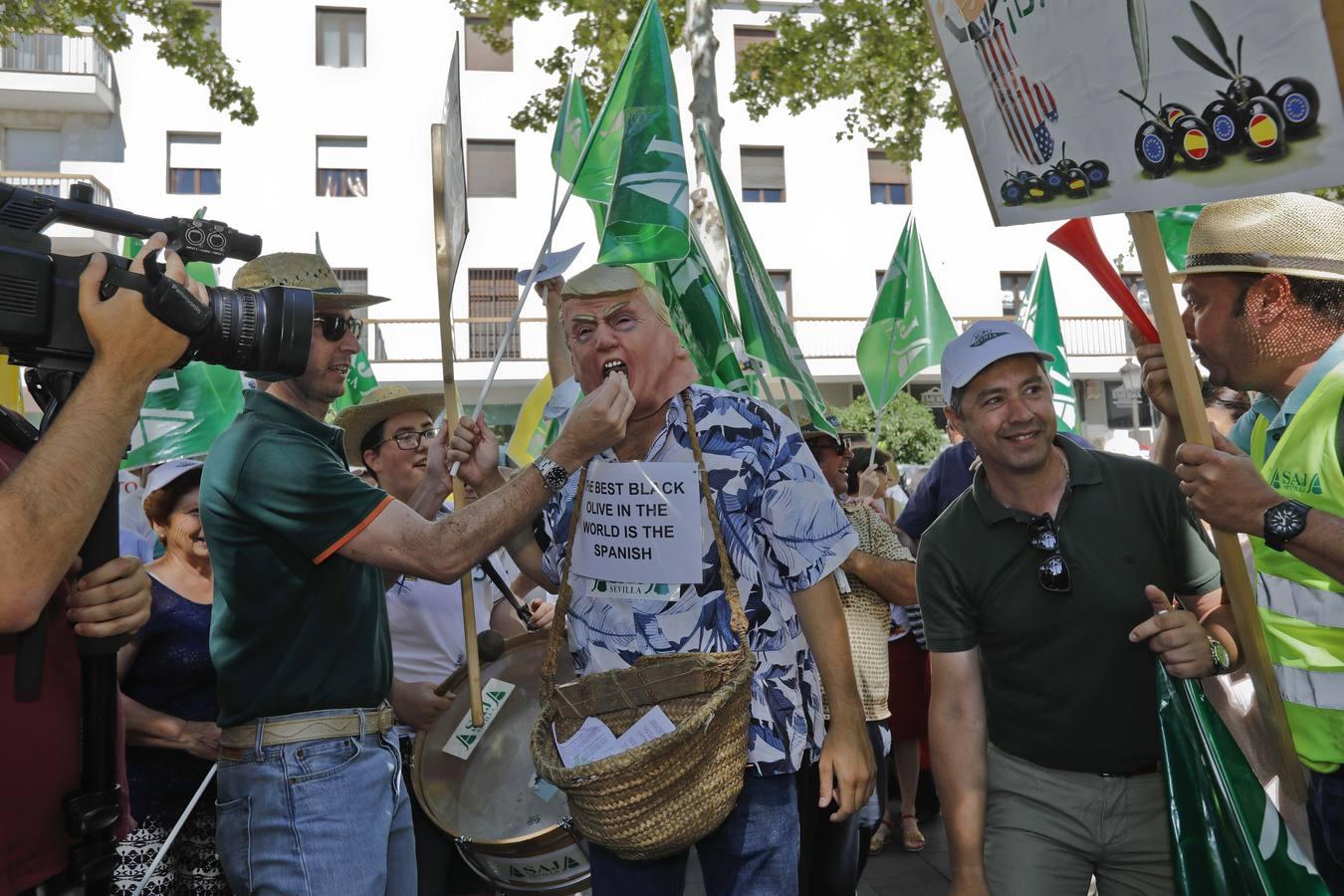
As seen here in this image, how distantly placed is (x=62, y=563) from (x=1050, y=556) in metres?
2.19

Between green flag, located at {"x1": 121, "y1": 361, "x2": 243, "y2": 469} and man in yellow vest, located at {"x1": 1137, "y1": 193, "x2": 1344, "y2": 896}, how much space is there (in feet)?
18.0

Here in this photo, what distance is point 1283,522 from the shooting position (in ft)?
7.27

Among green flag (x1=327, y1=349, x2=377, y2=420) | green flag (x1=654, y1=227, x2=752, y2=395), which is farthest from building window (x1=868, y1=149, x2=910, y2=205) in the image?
green flag (x1=654, y1=227, x2=752, y2=395)

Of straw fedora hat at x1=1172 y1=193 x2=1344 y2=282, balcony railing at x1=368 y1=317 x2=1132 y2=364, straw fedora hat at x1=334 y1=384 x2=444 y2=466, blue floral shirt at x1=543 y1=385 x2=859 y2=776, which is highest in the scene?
balcony railing at x1=368 y1=317 x2=1132 y2=364

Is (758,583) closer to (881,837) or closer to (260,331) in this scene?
(260,331)

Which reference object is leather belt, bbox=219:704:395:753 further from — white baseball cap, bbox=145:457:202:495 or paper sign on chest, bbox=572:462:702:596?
white baseball cap, bbox=145:457:202:495

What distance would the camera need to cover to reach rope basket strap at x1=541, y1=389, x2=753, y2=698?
2586mm

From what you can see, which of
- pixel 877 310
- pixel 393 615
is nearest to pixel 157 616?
pixel 393 615

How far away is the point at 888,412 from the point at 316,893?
23.5 metres

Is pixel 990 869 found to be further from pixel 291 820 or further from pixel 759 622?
pixel 291 820

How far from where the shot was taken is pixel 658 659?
102 inches

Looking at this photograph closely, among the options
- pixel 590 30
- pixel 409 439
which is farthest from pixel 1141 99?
pixel 590 30

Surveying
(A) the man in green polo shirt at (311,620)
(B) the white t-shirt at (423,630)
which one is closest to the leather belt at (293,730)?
(A) the man in green polo shirt at (311,620)

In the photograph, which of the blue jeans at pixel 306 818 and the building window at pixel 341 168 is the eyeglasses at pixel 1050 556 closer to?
the blue jeans at pixel 306 818
